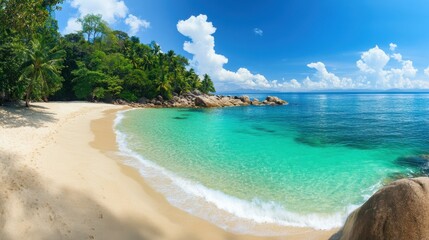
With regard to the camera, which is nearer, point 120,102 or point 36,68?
point 36,68

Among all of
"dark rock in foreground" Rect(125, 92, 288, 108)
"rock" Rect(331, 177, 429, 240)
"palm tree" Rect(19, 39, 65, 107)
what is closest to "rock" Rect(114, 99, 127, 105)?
"dark rock in foreground" Rect(125, 92, 288, 108)

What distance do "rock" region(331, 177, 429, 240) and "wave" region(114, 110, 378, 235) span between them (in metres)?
3.91

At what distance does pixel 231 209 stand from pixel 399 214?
6.04m

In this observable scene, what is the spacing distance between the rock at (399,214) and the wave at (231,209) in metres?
3.91

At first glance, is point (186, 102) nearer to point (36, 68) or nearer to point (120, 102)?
point (120, 102)

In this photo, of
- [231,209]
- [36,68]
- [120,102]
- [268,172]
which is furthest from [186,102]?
[231,209]

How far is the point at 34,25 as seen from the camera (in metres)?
19.5

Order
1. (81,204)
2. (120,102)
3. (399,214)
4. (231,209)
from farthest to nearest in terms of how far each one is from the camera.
Answer: (120,102) → (231,209) → (81,204) → (399,214)

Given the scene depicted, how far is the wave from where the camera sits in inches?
368

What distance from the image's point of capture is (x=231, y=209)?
10180 millimetres

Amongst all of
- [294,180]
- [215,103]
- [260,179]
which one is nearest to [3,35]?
[260,179]

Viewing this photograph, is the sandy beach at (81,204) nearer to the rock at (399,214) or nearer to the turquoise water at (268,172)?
the turquoise water at (268,172)

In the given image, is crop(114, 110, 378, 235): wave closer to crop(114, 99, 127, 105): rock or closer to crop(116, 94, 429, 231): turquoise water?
crop(116, 94, 429, 231): turquoise water

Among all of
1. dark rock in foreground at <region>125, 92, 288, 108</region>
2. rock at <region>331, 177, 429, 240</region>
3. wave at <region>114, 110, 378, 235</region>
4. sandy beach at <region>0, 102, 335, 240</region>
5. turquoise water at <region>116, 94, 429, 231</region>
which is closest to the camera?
rock at <region>331, 177, 429, 240</region>
